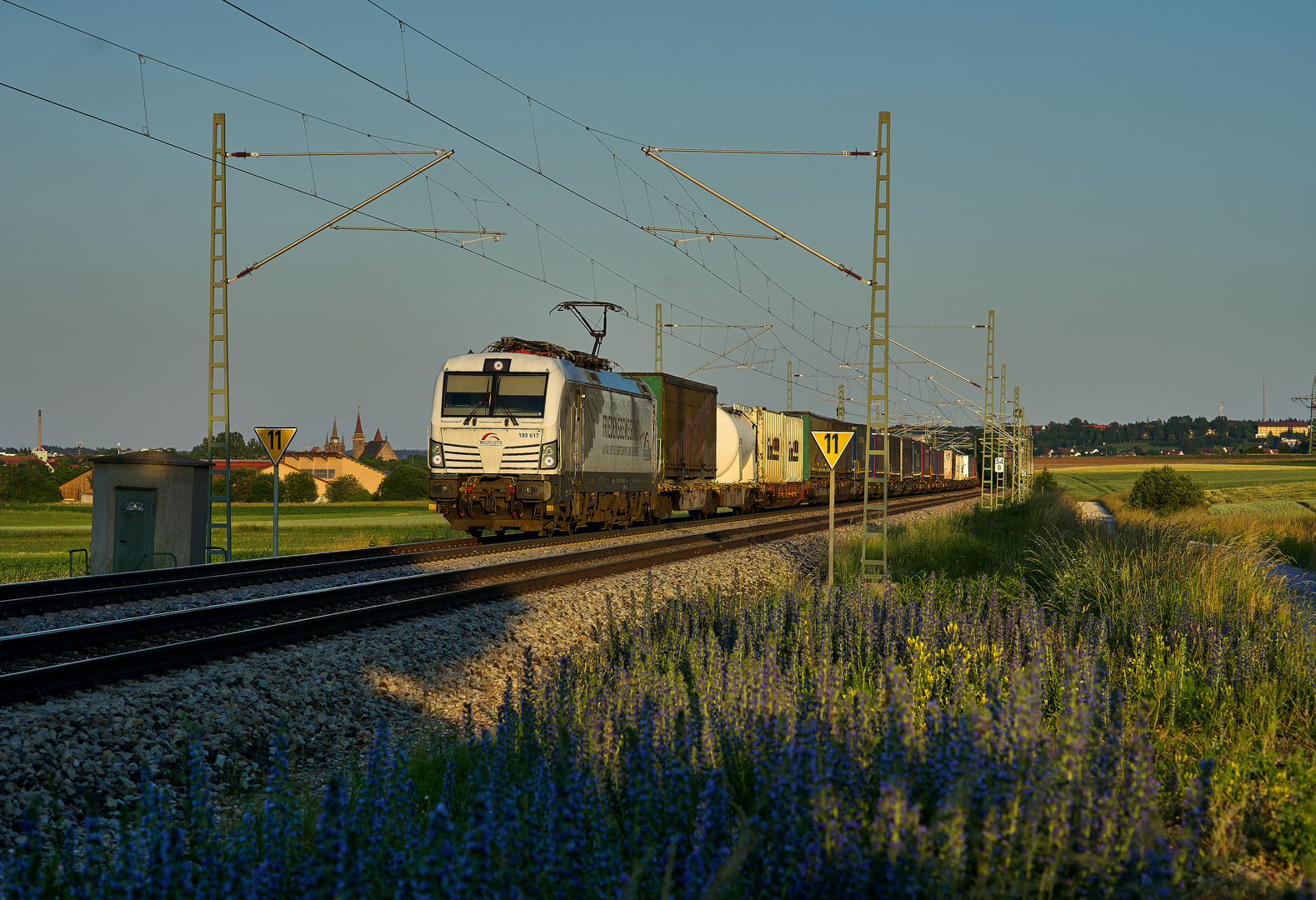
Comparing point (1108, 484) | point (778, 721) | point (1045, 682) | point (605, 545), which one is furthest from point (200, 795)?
point (1108, 484)

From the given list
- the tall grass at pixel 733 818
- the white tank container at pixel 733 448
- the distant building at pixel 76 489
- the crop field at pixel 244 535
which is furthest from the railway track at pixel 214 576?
the distant building at pixel 76 489

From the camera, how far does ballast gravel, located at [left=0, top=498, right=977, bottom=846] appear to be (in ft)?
19.3

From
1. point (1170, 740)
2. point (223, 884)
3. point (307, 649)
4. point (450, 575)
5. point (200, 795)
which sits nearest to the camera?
point (223, 884)

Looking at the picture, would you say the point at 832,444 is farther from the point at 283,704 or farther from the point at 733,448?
the point at 733,448

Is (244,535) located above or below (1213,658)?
below

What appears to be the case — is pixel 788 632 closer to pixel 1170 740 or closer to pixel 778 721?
pixel 1170 740

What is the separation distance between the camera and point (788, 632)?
936cm

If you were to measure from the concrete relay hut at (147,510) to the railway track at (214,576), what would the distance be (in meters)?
2.11

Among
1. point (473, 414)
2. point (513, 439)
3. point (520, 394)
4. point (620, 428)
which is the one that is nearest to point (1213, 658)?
point (513, 439)

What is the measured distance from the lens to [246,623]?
10703mm

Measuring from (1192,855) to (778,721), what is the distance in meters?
1.52

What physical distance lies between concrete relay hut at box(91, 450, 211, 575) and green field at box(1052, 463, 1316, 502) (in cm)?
5938

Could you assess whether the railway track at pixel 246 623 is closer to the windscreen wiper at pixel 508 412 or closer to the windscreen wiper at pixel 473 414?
the windscreen wiper at pixel 508 412

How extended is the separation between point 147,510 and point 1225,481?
264 ft
